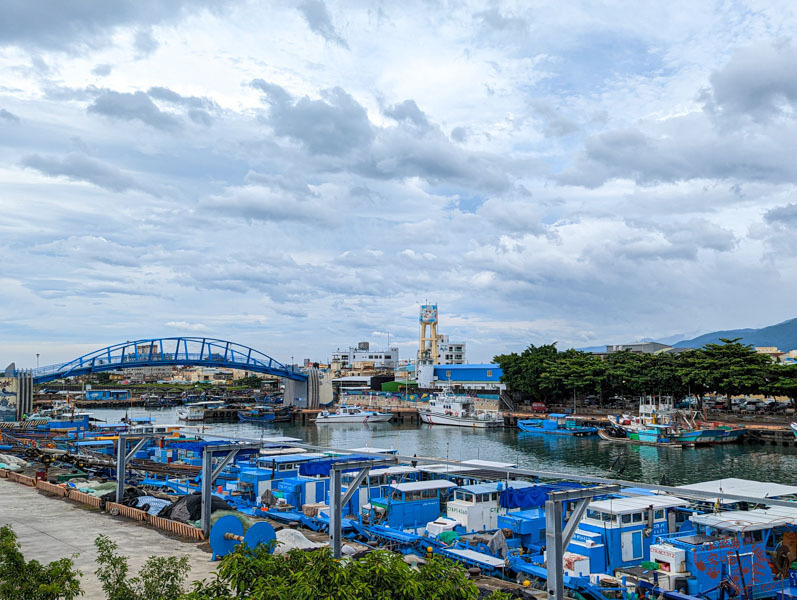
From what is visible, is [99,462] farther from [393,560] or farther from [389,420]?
[389,420]

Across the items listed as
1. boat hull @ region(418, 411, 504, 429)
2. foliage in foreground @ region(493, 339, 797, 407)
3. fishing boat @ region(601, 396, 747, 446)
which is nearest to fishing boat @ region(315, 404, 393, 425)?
boat hull @ region(418, 411, 504, 429)

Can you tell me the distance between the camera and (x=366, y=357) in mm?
155375

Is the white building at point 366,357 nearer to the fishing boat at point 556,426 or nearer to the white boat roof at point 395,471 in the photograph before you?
the fishing boat at point 556,426

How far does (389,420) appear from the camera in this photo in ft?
281

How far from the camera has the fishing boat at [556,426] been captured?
65250 mm

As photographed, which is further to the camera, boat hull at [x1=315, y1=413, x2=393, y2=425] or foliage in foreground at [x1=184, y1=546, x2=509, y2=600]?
boat hull at [x1=315, y1=413, x2=393, y2=425]

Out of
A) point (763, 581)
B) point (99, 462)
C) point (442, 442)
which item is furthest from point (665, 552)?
point (442, 442)

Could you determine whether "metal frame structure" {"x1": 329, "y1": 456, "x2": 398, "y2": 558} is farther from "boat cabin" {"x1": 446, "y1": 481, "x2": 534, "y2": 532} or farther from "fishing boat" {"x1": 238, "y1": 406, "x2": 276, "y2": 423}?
"fishing boat" {"x1": 238, "y1": 406, "x2": 276, "y2": 423}

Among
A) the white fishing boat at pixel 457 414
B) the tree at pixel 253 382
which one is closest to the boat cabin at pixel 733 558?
the white fishing boat at pixel 457 414

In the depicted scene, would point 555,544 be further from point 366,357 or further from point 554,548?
point 366,357

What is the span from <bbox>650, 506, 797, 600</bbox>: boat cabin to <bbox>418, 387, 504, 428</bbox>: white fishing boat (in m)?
59.2

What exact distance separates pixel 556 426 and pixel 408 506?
4793 centimetres

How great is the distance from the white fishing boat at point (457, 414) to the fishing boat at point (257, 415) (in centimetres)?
2021

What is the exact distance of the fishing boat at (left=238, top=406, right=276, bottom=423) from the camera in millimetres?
87406
